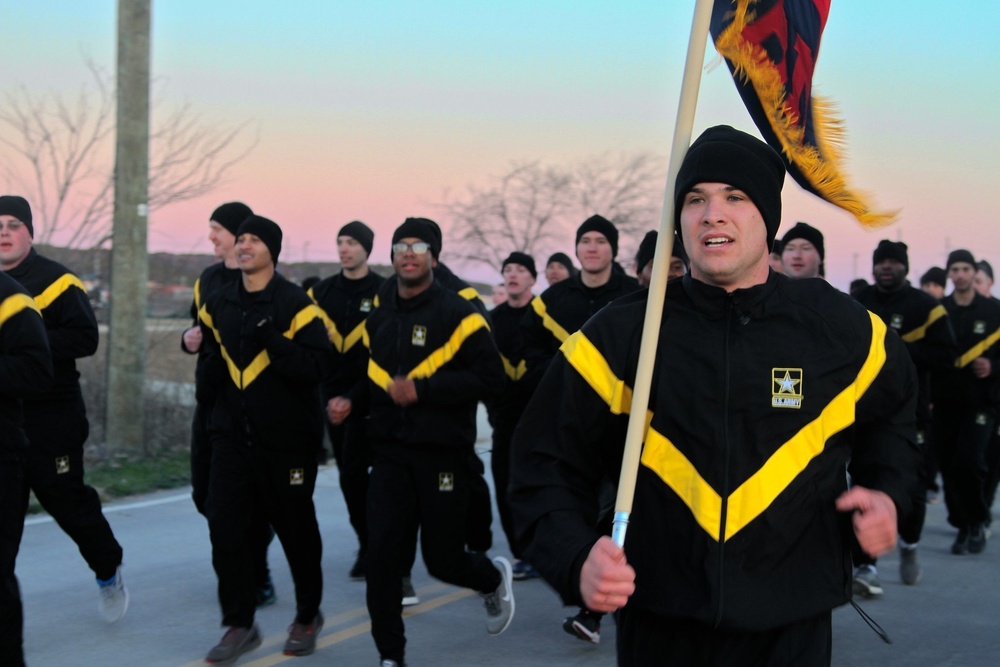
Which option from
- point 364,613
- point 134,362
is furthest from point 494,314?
point 134,362

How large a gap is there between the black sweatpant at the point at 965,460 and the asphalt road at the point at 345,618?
37 cm

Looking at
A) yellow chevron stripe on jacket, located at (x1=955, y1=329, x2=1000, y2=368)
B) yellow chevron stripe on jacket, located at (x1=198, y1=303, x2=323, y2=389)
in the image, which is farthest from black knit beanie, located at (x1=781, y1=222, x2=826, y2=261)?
yellow chevron stripe on jacket, located at (x1=198, y1=303, x2=323, y2=389)

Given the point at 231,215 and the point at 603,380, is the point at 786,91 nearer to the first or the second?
the point at 603,380

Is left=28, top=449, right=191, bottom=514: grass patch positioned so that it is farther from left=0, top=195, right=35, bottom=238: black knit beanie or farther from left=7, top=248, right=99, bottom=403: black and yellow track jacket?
left=0, top=195, right=35, bottom=238: black knit beanie

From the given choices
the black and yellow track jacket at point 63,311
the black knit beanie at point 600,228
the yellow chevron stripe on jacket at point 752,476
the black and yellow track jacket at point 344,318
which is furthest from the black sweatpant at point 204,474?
the yellow chevron stripe on jacket at point 752,476

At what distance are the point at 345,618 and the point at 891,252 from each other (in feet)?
14.9

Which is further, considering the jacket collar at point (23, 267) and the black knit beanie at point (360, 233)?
the black knit beanie at point (360, 233)

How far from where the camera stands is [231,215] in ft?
25.6

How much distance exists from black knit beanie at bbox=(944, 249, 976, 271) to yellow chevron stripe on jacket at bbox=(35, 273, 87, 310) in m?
7.40

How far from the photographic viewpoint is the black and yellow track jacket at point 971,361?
9.75m

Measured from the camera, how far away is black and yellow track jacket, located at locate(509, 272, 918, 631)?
2984mm

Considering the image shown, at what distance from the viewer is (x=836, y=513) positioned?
3.09 meters

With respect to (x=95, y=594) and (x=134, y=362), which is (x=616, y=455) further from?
(x=134, y=362)

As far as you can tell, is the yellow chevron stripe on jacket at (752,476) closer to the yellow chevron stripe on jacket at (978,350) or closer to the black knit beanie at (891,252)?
the black knit beanie at (891,252)
